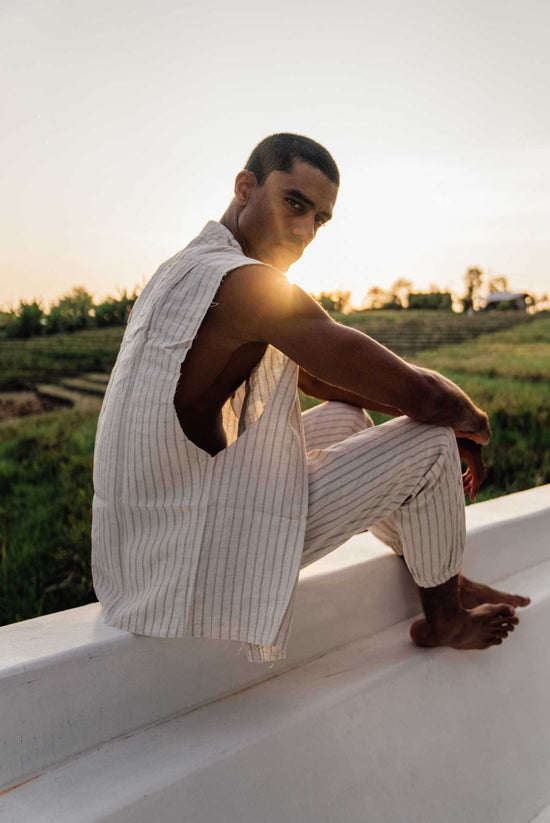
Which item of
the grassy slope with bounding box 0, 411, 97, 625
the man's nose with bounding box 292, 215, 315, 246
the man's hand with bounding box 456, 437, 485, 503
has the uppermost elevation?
the man's nose with bounding box 292, 215, 315, 246

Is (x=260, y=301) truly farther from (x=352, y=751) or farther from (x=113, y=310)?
(x=113, y=310)

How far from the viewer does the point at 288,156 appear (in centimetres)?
151

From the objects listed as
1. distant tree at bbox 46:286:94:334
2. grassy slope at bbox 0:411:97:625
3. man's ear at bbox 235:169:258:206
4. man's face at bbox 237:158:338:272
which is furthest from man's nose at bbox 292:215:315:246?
distant tree at bbox 46:286:94:334

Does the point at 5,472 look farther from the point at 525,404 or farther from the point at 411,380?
the point at 525,404

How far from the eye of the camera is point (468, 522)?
6.58 feet

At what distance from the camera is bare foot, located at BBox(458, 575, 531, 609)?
1716mm

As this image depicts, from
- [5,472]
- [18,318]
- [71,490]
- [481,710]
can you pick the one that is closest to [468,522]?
[481,710]

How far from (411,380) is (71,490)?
2.08 metres

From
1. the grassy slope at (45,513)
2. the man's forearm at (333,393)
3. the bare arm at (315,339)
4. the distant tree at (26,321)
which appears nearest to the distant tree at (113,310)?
the distant tree at (26,321)

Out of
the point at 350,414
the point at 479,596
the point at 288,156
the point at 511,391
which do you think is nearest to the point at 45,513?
the point at 350,414

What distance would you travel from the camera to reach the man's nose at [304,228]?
153cm

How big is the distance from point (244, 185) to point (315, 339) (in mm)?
467

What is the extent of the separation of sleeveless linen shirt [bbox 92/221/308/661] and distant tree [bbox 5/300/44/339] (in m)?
2.89

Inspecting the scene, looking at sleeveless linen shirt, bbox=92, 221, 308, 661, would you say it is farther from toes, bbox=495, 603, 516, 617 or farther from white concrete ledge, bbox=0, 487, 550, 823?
toes, bbox=495, 603, 516, 617
